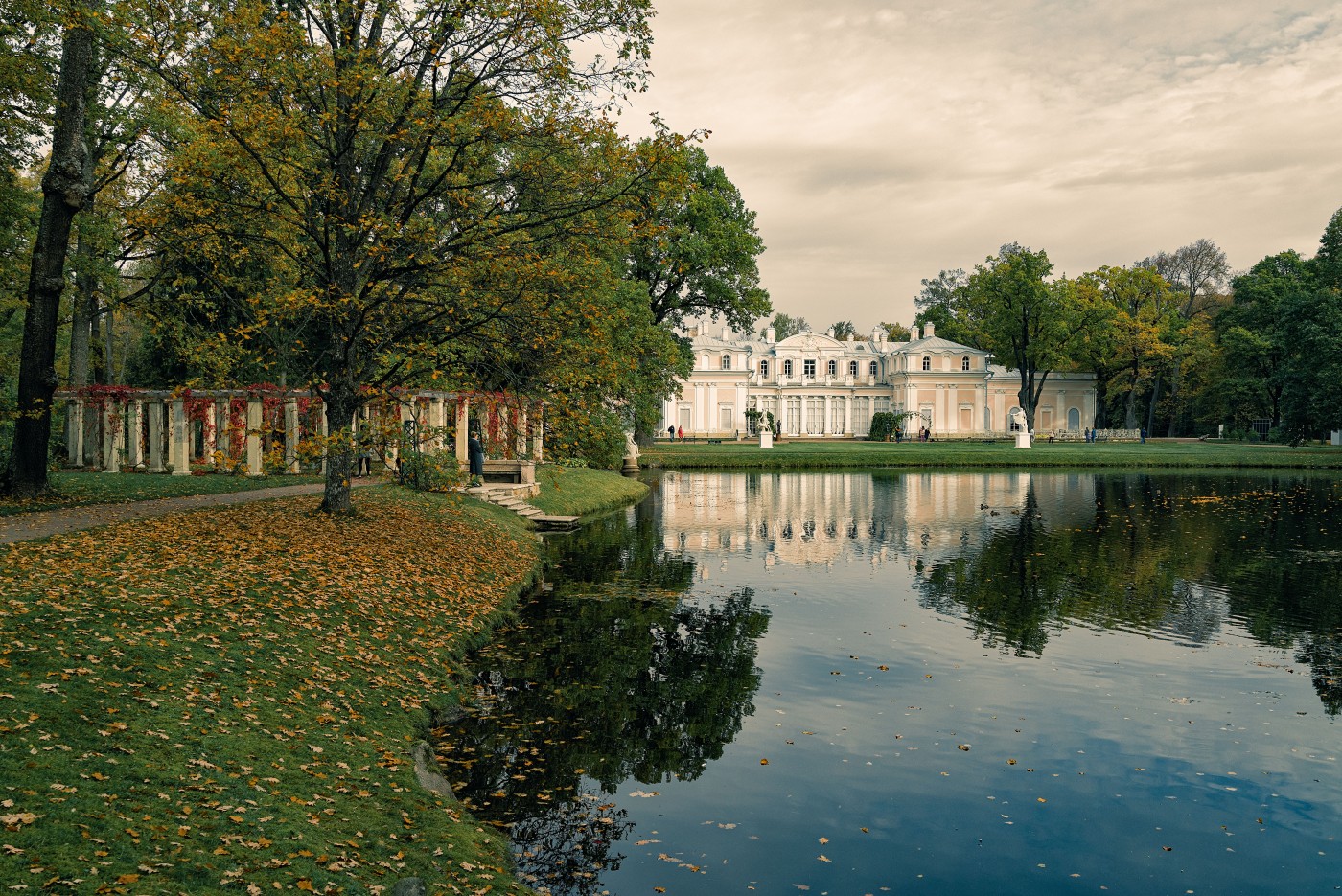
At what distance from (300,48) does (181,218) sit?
6446mm

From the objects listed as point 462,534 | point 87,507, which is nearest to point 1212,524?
point 462,534

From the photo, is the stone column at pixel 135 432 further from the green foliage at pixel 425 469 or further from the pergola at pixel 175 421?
the green foliage at pixel 425 469

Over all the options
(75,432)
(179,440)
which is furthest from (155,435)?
(75,432)

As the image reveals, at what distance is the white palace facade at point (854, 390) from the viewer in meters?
87.6

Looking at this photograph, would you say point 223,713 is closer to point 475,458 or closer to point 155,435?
point 475,458

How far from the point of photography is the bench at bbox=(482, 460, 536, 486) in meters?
31.5

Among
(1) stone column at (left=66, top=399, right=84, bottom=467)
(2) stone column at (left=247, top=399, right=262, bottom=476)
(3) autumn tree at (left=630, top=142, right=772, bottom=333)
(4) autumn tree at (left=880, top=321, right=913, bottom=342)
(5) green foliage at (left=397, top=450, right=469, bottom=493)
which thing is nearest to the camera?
(5) green foliage at (left=397, top=450, right=469, bottom=493)

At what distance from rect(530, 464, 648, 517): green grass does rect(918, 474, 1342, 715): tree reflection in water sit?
12709 millimetres

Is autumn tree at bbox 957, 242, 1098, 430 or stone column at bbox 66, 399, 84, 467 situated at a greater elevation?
autumn tree at bbox 957, 242, 1098, 430

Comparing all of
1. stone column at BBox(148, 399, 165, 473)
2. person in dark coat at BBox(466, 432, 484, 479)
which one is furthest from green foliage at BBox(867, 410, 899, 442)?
stone column at BBox(148, 399, 165, 473)

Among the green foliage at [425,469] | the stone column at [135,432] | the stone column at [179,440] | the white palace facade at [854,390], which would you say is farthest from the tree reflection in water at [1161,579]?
the white palace facade at [854,390]

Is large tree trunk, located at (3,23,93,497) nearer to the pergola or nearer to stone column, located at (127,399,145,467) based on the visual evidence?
the pergola

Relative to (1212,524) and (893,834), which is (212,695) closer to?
(893,834)

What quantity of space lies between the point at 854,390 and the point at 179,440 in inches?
2890
